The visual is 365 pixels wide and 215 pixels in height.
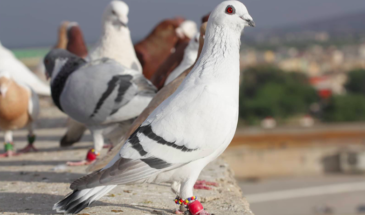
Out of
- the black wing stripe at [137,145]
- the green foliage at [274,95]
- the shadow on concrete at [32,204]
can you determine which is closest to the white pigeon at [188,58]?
the shadow on concrete at [32,204]

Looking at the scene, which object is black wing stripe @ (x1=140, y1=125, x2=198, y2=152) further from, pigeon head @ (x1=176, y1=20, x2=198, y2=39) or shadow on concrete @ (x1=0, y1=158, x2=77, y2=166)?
pigeon head @ (x1=176, y1=20, x2=198, y2=39)

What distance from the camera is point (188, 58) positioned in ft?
23.9

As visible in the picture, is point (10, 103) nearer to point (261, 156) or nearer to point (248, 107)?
point (261, 156)

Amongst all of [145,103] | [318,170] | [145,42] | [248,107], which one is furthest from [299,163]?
[145,103]

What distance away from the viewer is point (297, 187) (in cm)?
5156

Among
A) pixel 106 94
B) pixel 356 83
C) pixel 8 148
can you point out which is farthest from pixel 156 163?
pixel 356 83

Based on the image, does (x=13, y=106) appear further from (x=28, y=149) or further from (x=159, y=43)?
(x=159, y=43)

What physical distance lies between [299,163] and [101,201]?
51.7m

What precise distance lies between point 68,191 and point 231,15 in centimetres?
262

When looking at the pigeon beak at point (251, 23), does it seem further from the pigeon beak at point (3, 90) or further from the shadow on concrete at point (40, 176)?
the pigeon beak at point (3, 90)

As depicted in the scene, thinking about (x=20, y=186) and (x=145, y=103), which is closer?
(x=20, y=186)

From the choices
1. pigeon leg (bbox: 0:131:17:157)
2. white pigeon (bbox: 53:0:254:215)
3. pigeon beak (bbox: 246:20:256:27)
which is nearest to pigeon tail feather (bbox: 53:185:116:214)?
white pigeon (bbox: 53:0:254:215)

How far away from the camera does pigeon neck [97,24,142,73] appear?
768 cm

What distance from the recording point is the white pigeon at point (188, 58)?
23.7 ft
